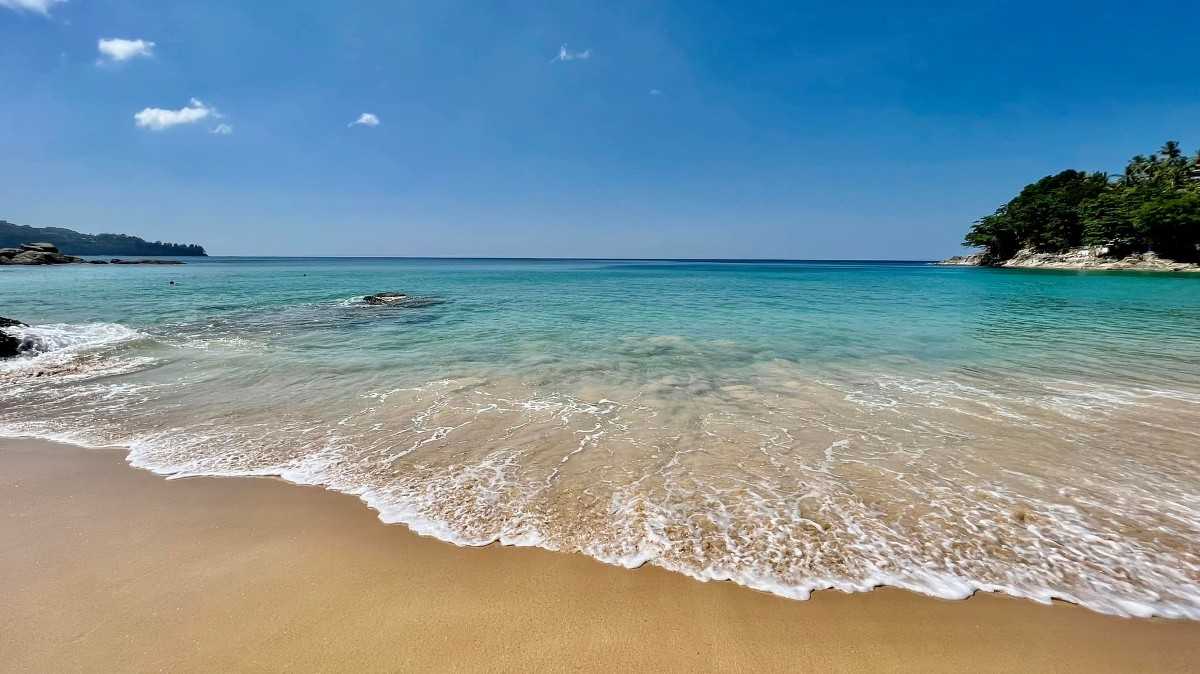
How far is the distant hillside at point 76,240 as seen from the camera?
138125mm

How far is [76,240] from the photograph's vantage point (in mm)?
165000

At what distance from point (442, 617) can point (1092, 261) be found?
93563 mm

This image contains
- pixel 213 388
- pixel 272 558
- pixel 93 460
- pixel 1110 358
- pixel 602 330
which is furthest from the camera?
pixel 602 330

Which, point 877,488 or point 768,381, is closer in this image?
point 877,488

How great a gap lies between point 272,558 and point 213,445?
126 inches

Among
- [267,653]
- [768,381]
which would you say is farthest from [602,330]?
[267,653]

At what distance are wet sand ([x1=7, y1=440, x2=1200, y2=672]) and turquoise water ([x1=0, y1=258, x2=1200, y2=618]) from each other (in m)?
0.27

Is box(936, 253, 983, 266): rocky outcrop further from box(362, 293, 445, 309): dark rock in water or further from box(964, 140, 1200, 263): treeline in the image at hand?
box(362, 293, 445, 309): dark rock in water

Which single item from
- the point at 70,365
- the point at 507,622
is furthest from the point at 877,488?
the point at 70,365

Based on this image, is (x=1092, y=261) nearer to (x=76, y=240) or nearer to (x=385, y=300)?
(x=385, y=300)

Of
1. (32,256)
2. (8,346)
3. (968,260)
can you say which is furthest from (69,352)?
(968,260)

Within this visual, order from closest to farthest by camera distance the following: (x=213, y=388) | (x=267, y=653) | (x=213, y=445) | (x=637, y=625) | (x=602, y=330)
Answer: (x=267, y=653)
(x=637, y=625)
(x=213, y=445)
(x=213, y=388)
(x=602, y=330)

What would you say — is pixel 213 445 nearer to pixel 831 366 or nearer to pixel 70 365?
pixel 70 365

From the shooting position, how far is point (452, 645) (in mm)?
2688
